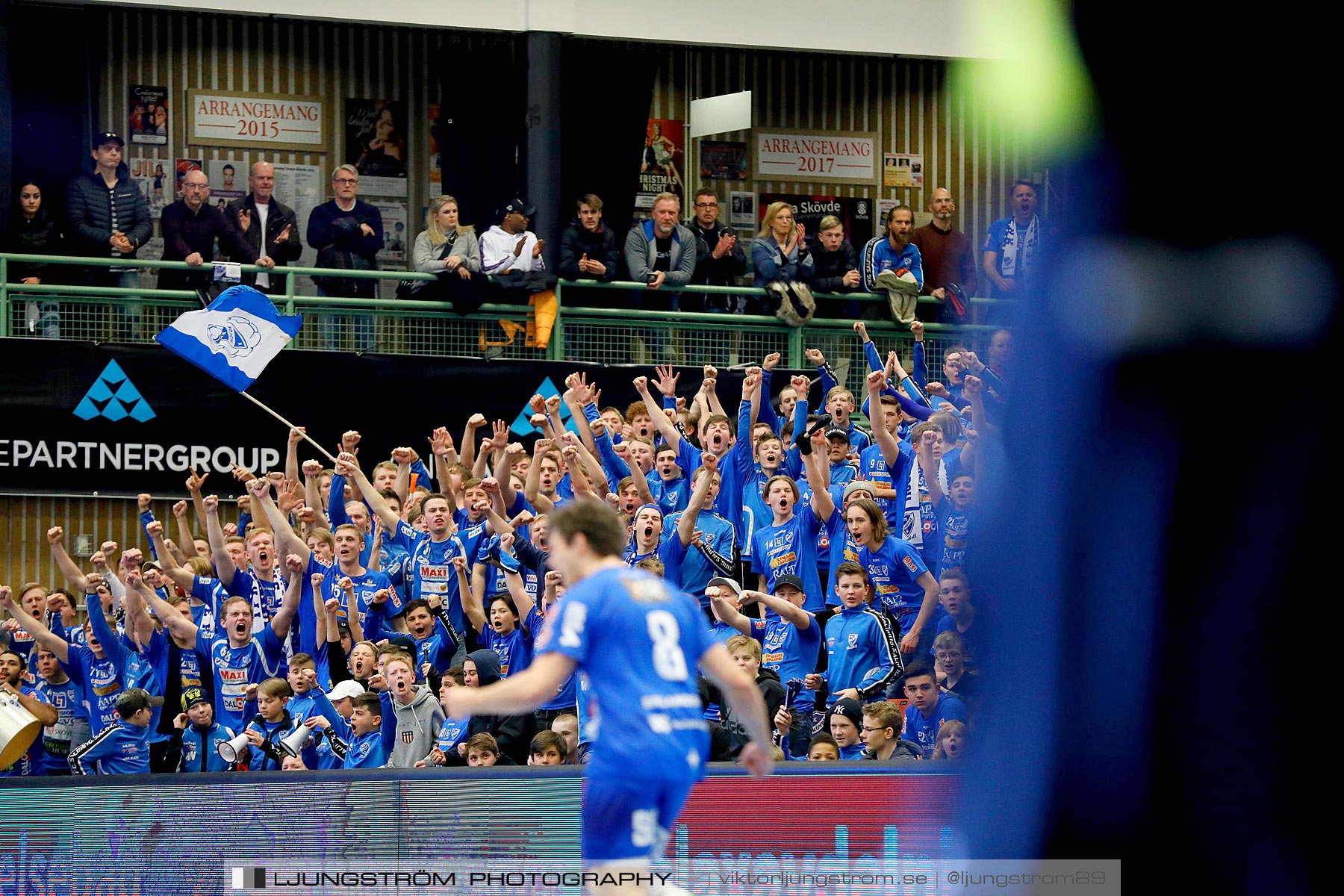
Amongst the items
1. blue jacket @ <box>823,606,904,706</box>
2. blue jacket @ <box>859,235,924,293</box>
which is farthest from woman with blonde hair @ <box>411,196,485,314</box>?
blue jacket @ <box>823,606,904,706</box>

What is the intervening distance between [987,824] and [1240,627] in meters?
1.13

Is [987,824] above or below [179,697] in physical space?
above

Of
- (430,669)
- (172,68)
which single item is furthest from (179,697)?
(172,68)

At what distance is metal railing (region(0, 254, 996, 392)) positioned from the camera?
1675 cm

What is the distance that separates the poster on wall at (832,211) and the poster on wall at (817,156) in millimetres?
281

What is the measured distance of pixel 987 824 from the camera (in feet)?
Result: 14.4

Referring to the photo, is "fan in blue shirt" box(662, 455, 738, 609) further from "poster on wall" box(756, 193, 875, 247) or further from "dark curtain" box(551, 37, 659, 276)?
"poster on wall" box(756, 193, 875, 247)

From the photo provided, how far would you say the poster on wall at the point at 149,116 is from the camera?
2006cm

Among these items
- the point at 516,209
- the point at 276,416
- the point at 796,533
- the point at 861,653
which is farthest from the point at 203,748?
the point at 516,209

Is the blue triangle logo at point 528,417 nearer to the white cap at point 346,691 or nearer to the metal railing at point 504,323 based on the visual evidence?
the metal railing at point 504,323

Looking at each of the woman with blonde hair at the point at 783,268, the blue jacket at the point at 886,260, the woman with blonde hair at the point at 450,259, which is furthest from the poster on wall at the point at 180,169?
the blue jacket at the point at 886,260

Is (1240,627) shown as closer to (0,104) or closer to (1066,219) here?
(1066,219)

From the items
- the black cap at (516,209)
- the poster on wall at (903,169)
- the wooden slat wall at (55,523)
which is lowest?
the wooden slat wall at (55,523)

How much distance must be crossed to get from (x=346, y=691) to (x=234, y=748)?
0.91 metres
